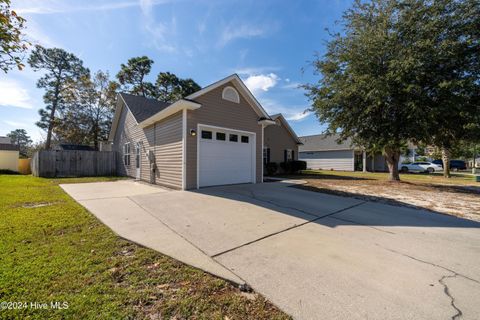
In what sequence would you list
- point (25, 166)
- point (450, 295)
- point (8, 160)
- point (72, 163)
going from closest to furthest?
point (450, 295)
point (72, 163)
point (25, 166)
point (8, 160)

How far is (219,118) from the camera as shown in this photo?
29.5 ft

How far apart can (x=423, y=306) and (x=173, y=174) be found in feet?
26.7

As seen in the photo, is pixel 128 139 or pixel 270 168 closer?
pixel 128 139

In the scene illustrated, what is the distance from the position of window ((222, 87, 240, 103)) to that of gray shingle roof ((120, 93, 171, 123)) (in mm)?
5977

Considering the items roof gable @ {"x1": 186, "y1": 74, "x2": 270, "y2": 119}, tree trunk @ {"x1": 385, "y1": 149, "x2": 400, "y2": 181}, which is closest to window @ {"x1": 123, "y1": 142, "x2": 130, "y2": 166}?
roof gable @ {"x1": 186, "y1": 74, "x2": 270, "y2": 119}

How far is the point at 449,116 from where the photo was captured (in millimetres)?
9719

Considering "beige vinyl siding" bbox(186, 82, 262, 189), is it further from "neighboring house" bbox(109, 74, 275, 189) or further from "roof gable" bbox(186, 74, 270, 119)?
"roof gable" bbox(186, 74, 270, 119)

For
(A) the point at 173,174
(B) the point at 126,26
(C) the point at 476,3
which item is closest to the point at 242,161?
(A) the point at 173,174

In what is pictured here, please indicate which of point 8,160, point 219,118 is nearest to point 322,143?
point 219,118

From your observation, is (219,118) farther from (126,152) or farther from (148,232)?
(126,152)

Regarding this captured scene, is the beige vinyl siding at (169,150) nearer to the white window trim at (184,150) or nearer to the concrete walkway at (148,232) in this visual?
the white window trim at (184,150)

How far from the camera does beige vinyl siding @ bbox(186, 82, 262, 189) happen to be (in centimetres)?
813

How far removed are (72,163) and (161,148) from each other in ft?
31.2

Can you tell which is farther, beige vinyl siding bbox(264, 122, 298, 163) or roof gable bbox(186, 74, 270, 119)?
beige vinyl siding bbox(264, 122, 298, 163)
